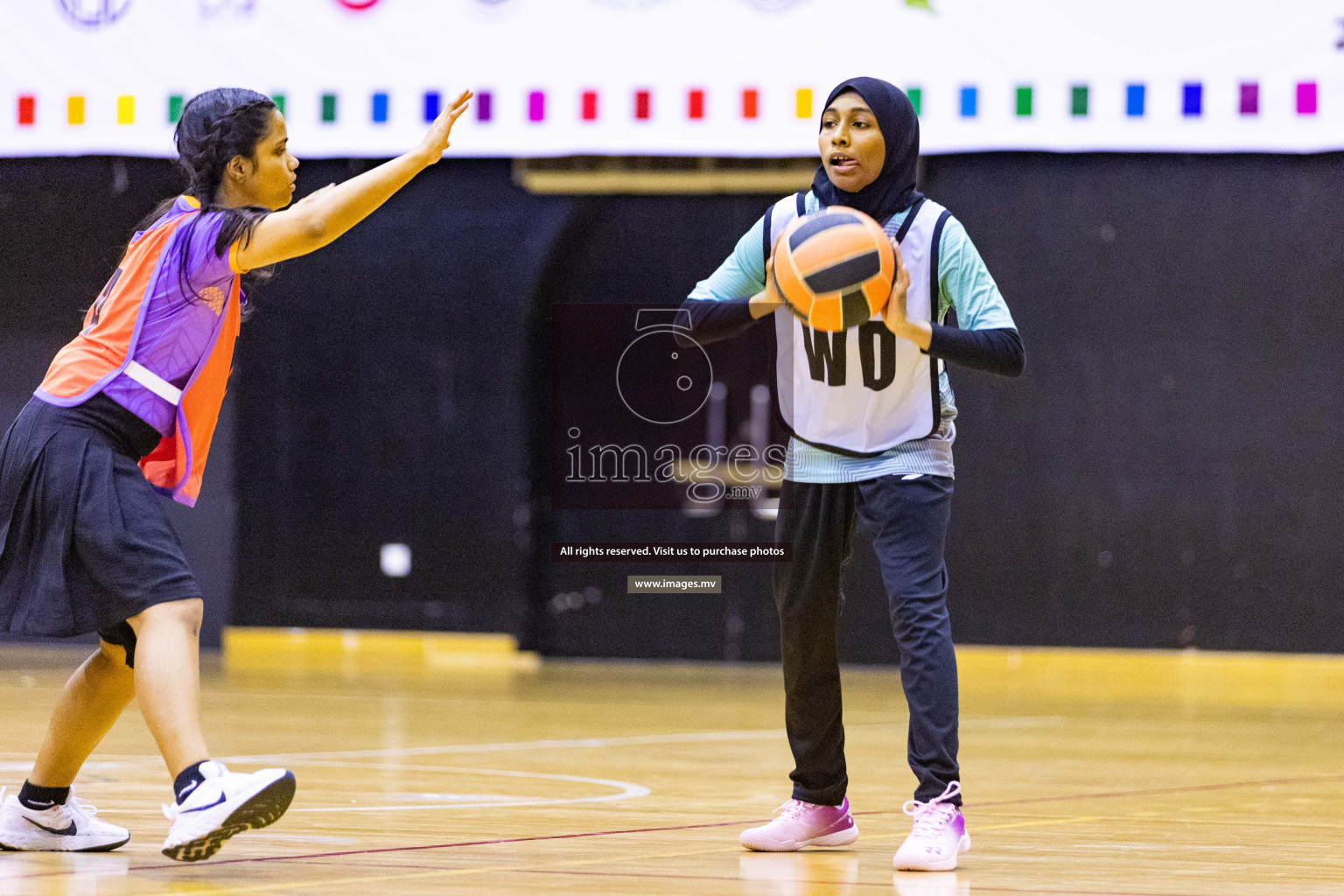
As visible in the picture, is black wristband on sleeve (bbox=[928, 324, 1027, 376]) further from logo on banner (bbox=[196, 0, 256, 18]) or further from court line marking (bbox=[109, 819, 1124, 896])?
logo on banner (bbox=[196, 0, 256, 18])

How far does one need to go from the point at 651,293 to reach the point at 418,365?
1.34m

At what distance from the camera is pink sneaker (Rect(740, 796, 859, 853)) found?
3086mm

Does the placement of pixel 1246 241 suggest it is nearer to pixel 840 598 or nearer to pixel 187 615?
pixel 840 598

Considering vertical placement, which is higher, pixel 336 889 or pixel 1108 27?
pixel 1108 27

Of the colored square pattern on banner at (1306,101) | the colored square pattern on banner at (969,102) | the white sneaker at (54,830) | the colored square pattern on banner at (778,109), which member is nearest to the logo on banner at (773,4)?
the colored square pattern on banner at (778,109)

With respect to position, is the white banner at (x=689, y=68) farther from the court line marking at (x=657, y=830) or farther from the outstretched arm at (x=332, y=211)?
the outstretched arm at (x=332, y=211)

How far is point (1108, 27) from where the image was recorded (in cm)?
697

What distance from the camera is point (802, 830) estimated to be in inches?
122

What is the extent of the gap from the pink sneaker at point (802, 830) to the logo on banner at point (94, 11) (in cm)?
520

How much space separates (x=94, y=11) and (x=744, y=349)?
3.68 m

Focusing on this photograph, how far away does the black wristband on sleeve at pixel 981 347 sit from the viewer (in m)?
2.88

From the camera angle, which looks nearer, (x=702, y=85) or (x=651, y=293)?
(x=702, y=85)

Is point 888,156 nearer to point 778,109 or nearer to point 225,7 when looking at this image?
point 778,109

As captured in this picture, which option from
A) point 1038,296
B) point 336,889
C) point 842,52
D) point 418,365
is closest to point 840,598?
point 336,889
